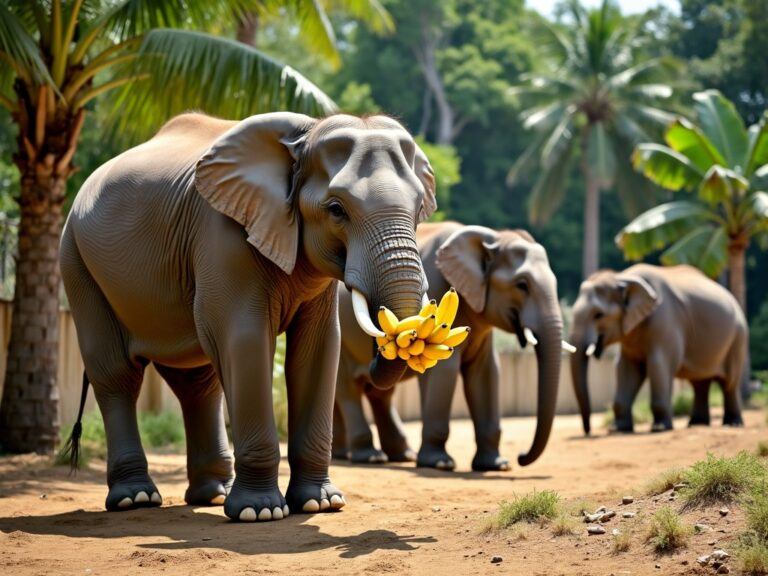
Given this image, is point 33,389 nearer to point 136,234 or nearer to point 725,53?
point 136,234

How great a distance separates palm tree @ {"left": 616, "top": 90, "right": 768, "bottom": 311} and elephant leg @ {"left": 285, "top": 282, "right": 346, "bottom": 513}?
17913 mm

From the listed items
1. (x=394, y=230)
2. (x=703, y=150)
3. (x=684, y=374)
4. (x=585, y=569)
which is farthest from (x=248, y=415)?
(x=703, y=150)

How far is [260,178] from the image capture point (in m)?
8.18

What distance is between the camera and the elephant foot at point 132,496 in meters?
9.04

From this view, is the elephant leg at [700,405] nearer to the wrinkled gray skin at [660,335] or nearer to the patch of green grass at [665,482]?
the wrinkled gray skin at [660,335]

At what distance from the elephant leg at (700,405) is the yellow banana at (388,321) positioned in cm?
1454

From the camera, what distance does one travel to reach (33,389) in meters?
13.6

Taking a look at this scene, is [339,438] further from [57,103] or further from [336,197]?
[336,197]

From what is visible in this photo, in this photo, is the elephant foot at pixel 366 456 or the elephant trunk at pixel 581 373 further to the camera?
the elephant trunk at pixel 581 373

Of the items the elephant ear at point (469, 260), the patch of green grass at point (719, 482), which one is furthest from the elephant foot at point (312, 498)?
the elephant ear at point (469, 260)

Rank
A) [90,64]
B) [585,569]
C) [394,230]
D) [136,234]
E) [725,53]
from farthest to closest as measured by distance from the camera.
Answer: [725,53]
[90,64]
[136,234]
[394,230]
[585,569]

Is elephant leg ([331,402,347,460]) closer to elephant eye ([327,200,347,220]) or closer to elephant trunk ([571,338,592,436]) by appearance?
elephant trunk ([571,338,592,436])

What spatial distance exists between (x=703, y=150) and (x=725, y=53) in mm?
19527

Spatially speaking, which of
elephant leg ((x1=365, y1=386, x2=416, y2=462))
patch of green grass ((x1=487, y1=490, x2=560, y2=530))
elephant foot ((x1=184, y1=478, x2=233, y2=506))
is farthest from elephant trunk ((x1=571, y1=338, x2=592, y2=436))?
patch of green grass ((x1=487, y1=490, x2=560, y2=530))
